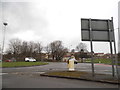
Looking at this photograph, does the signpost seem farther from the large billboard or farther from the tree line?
the tree line

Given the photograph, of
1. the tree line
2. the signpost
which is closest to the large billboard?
the signpost

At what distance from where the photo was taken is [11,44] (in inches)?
2793

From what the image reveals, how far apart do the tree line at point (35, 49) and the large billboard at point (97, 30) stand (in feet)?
191

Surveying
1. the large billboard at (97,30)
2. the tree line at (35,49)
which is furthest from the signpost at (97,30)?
the tree line at (35,49)

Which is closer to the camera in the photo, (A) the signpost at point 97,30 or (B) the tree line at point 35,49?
(A) the signpost at point 97,30

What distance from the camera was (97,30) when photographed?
390 inches

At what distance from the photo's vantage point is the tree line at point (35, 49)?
7000 centimetres

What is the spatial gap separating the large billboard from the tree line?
58203mm

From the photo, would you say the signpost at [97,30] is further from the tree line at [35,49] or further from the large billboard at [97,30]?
the tree line at [35,49]

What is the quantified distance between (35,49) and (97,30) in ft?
233

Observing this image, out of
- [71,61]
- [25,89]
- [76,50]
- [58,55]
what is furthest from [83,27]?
[58,55]

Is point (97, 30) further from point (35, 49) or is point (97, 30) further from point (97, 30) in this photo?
point (35, 49)

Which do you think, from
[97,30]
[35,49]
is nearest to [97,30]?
[97,30]

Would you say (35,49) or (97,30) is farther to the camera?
(35,49)
